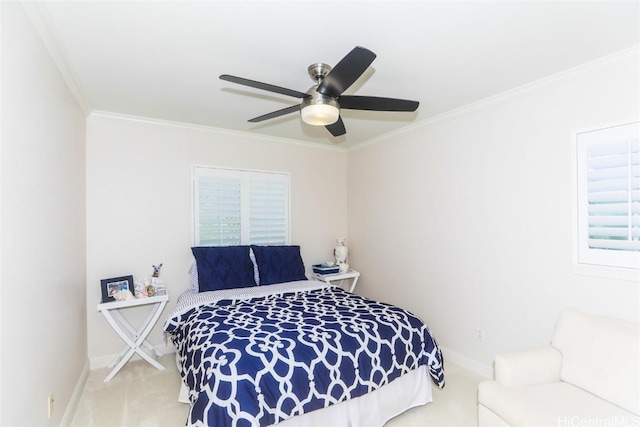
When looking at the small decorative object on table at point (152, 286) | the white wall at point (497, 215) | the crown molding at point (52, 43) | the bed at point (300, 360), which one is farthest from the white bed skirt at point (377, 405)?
the crown molding at point (52, 43)

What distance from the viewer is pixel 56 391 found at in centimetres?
211

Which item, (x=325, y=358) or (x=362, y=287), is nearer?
(x=325, y=358)

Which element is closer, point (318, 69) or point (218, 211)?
point (318, 69)

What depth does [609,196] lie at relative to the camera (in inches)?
88.5

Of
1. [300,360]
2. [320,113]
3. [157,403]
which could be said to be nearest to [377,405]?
[300,360]

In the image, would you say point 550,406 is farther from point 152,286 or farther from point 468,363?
point 152,286

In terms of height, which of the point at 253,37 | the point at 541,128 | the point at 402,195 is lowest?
the point at 402,195

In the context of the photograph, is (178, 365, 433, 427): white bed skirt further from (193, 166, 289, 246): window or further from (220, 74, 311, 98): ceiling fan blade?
(220, 74, 311, 98): ceiling fan blade

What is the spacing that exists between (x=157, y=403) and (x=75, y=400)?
0.59m

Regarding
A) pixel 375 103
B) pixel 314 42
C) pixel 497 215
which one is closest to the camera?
pixel 314 42

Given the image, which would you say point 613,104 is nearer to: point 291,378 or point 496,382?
point 496,382

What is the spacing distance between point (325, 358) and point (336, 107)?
1.56m

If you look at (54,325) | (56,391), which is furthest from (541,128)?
(56,391)

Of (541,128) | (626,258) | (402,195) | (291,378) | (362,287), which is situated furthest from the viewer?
(362,287)
